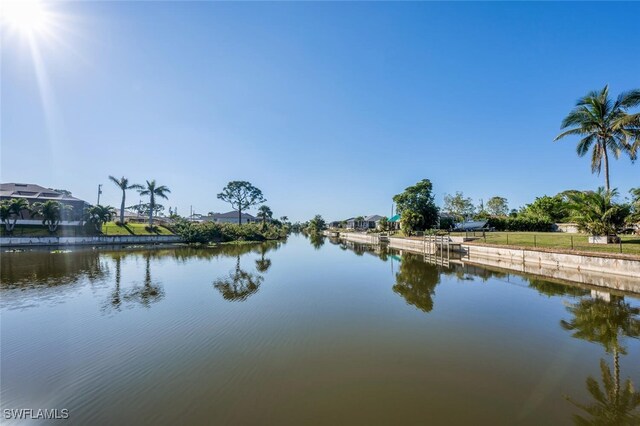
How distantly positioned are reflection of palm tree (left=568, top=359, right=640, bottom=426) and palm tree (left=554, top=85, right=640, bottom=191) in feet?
72.8

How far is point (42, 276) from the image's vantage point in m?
15.1

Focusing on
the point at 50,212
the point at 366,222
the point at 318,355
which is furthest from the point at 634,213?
the point at 366,222

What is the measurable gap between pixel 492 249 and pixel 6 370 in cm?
2619

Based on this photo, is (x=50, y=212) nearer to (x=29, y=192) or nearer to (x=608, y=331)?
(x=29, y=192)

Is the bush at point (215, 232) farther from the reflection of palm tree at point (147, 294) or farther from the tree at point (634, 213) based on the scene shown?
Result: the tree at point (634, 213)

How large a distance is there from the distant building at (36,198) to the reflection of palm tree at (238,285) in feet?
124

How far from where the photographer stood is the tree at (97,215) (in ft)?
129

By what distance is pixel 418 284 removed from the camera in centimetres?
1500

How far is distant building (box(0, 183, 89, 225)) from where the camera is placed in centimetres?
4022

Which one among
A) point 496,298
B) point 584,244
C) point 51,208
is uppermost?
point 51,208

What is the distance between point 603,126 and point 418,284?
21006 mm

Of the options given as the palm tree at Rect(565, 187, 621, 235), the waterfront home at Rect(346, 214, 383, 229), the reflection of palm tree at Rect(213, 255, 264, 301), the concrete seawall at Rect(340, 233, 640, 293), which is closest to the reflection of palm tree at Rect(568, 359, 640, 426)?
the reflection of palm tree at Rect(213, 255, 264, 301)

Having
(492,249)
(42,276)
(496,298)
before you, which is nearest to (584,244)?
(492,249)

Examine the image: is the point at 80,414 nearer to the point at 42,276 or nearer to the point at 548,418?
the point at 548,418
